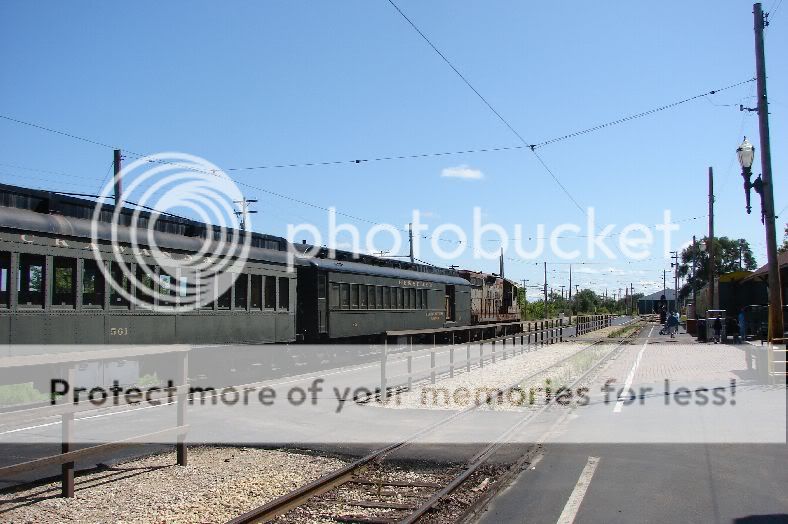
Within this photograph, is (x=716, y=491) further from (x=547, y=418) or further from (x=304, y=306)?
(x=304, y=306)

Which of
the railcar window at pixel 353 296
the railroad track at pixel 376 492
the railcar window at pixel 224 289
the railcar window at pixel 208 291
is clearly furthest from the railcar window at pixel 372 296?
the railroad track at pixel 376 492

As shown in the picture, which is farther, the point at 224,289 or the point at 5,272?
the point at 224,289

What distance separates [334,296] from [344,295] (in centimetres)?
67

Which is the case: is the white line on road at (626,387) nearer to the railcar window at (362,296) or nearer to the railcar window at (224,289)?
the railcar window at (362,296)

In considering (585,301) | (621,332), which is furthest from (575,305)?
(621,332)

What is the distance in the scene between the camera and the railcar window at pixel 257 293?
18.0 m

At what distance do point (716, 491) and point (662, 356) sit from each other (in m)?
18.3

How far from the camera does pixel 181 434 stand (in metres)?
8.34

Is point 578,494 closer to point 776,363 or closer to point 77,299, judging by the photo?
point 77,299

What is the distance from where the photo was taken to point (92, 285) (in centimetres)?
Result: 1327

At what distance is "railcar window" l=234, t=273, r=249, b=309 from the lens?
17.3 meters

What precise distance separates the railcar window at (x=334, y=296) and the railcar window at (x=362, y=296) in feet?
5.39

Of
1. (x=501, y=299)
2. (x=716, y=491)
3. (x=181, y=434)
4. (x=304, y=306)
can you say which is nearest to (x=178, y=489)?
(x=181, y=434)

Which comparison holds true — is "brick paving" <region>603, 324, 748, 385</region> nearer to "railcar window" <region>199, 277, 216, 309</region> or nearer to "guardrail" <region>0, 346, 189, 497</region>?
"railcar window" <region>199, 277, 216, 309</region>
